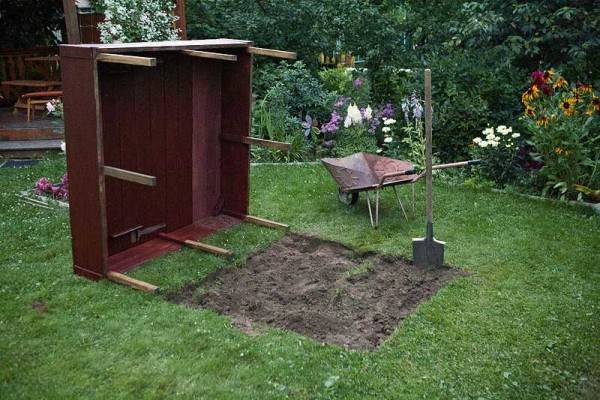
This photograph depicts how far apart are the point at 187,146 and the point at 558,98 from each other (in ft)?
12.3

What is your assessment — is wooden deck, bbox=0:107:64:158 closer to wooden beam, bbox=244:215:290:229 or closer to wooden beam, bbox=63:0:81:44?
wooden beam, bbox=63:0:81:44

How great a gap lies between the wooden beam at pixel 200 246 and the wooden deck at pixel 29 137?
397 cm

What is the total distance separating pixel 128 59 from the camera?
4207 mm

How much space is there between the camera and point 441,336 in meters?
4.10

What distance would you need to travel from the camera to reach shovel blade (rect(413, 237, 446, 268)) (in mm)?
5098

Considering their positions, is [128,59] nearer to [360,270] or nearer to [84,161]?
[84,161]

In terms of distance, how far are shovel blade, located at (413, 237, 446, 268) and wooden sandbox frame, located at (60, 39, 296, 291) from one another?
4.59ft


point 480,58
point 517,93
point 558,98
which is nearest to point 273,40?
point 480,58

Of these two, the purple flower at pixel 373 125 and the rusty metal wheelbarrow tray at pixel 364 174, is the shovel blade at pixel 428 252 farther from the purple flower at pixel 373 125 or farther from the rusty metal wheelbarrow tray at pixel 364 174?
the purple flower at pixel 373 125

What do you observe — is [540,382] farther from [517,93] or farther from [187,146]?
[517,93]

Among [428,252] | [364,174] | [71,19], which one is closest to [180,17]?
[71,19]

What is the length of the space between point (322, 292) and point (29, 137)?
6068 mm

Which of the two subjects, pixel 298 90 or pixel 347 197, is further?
pixel 298 90

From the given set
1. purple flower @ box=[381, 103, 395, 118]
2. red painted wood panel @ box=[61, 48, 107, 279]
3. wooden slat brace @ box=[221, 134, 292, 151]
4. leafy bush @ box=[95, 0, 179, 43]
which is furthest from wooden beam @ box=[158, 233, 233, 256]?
purple flower @ box=[381, 103, 395, 118]
